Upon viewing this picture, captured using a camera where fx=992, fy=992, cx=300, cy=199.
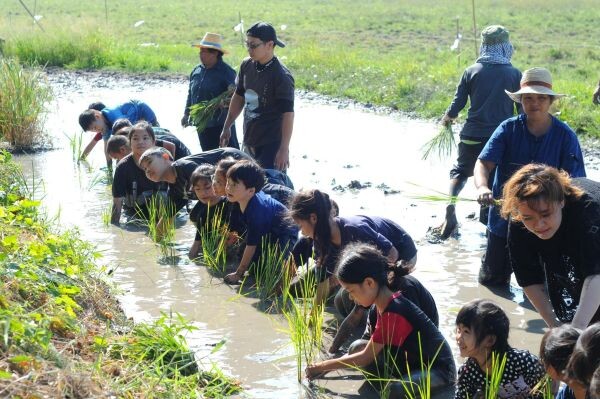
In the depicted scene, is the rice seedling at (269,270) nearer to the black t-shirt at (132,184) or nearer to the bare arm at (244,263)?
the bare arm at (244,263)

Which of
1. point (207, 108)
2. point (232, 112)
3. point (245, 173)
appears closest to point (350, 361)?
point (245, 173)

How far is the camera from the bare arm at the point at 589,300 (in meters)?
4.32

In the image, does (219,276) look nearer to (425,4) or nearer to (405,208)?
(405,208)

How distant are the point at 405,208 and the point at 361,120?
538 centimetres

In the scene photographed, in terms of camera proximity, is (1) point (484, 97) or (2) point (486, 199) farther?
(1) point (484, 97)

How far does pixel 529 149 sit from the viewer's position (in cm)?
620

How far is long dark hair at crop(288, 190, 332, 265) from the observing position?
5.73 m

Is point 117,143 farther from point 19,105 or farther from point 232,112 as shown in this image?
point 19,105

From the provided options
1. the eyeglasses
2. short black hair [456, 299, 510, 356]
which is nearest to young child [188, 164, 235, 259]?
the eyeglasses

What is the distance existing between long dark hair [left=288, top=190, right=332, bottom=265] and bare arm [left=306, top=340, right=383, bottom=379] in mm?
870

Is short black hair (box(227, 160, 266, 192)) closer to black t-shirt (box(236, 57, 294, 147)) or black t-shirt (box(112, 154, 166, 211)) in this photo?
black t-shirt (box(236, 57, 294, 147))

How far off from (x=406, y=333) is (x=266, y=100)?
3707mm

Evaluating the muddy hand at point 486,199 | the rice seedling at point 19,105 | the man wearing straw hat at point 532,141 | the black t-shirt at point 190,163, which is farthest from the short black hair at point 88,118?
the muddy hand at point 486,199

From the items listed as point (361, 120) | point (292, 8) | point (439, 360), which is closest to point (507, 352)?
point (439, 360)
